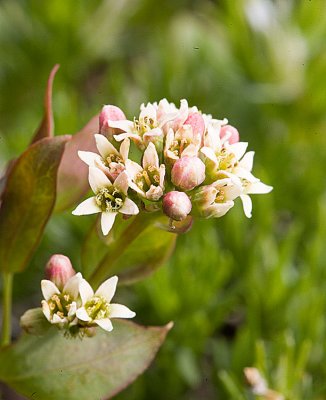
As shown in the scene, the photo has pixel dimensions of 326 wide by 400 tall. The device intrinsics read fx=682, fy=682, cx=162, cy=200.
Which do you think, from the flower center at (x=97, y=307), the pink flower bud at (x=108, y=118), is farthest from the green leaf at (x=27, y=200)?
the flower center at (x=97, y=307)

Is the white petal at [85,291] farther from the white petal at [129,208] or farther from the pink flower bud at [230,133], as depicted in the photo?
the pink flower bud at [230,133]

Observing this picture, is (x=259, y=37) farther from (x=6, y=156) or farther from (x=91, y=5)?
(x=6, y=156)

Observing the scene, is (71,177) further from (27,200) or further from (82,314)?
(82,314)

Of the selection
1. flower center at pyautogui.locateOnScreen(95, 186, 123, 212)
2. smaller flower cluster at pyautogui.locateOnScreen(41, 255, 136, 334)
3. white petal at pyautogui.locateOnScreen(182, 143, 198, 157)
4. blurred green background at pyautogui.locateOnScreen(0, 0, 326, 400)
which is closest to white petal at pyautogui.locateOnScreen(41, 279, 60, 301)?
smaller flower cluster at pyautogui.locateOnScreen(41, 255, 136, 334)

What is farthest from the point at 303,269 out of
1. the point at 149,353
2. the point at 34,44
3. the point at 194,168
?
the point at 34,44

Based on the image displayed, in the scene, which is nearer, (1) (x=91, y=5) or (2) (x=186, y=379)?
(2) (x=186, y=379)

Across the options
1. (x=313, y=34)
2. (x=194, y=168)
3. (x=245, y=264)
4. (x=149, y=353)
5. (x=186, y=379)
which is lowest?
(x=186, y=379)

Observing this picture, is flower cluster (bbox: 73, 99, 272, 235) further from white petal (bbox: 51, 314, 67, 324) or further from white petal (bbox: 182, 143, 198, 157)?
white petal (bbox: 51, 314, 67, 324)
